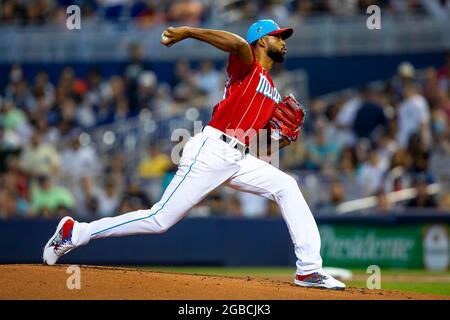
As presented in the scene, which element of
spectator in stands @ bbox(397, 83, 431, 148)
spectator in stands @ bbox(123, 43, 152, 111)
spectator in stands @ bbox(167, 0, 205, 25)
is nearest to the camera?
spectator in stands @ bbox(397, 83, 431, 148)

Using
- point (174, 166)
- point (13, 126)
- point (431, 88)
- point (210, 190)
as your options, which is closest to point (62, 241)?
point (210, 190)

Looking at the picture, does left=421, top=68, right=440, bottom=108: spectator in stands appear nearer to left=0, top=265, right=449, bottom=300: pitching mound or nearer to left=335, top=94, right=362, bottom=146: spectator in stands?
left=335, top=94, right=362, bottom=146: spectator in stands

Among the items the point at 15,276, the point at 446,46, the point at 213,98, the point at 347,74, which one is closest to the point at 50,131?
the point at 213,98

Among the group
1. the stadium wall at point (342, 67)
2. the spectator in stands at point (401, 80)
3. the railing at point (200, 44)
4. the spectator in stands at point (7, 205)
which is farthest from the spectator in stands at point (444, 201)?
the spectator in stands at point (7, 205)

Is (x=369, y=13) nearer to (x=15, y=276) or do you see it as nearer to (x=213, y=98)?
(x=213, y=98)

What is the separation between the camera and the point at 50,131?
17.7 m

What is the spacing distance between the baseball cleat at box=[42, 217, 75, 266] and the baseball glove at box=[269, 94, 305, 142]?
76.4 inches

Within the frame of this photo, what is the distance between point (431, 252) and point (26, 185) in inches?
265

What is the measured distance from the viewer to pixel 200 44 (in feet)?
65.1

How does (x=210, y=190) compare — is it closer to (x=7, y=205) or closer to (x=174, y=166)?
(x=174, y=166)

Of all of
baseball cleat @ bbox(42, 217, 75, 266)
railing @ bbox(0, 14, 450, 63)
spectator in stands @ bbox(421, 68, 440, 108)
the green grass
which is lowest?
the green grass

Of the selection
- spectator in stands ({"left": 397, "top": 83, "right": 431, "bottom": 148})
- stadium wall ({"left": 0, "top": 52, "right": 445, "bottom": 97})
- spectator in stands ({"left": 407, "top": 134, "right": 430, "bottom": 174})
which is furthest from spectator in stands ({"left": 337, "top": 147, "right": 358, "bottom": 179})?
stadium wall ({"left": 0, "top": 52, "right": 445, "bottom": 97})

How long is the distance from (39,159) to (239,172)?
29.4ft

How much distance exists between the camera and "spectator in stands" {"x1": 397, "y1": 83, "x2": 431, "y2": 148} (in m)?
15.9
